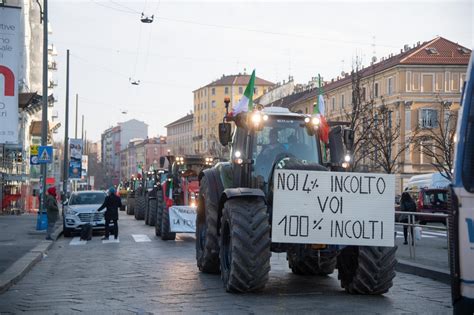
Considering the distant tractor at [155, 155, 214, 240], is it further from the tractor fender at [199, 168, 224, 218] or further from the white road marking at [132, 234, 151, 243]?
the tractor fender at [199, 168, 224, 218]

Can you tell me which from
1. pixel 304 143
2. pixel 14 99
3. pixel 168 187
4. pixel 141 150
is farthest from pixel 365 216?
pixel 141 150

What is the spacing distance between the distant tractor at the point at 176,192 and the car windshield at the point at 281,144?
11573 millimetres

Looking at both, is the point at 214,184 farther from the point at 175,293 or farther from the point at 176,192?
the point at 176,192

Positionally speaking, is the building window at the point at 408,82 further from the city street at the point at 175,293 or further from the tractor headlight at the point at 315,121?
the tractor headlight at the point at 315,121

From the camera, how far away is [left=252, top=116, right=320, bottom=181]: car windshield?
471 inches

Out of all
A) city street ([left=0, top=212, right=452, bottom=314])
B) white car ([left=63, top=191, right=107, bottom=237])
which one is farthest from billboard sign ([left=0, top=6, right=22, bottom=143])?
white car ([left=63, top=191, right=107, bottom=237])

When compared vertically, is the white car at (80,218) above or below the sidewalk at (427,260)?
above

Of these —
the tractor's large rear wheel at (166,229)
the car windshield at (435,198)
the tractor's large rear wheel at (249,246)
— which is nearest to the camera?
the tractor's large rear wheel at (249,246)

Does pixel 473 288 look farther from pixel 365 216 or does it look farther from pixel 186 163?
pixel 186 163

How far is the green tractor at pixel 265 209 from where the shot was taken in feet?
34.4

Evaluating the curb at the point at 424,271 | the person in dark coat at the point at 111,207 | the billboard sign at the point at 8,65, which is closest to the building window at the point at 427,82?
the person in dark coat at the point at 111,207

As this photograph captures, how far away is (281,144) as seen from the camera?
1204cm

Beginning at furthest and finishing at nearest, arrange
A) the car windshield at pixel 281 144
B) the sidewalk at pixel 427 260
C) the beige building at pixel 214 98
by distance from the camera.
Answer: the beige building at pixel 214 98 → the sidewalk at pixel 427 260 → the car windshield at pixel 281 144

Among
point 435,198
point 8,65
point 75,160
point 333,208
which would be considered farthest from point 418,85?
point 333,208
